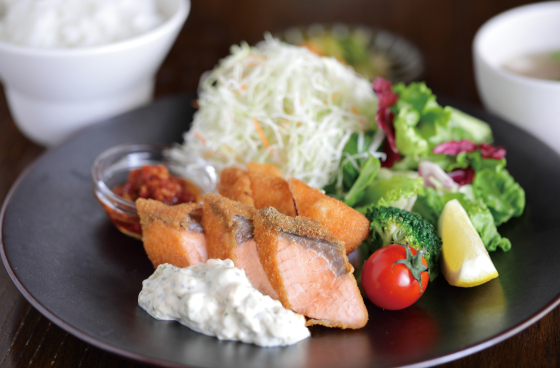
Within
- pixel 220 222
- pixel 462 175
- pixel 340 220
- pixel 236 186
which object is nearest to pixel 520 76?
pixel 462 175

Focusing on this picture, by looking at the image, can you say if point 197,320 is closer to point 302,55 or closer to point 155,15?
point 302,55

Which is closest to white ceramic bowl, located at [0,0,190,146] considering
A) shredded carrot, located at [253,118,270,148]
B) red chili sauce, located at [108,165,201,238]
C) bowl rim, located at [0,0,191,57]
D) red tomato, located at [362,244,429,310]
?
bowl rim, located at [0,0,191,57]

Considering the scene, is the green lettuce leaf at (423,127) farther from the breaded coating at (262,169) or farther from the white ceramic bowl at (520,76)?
the breaded coating at (262,169)

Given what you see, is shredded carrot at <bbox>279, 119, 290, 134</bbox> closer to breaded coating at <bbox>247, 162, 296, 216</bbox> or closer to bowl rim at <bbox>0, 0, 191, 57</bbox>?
breaded coating at <bbox>247, 162, 296, 216</bbox>

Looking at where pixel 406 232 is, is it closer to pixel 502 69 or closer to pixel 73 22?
pixel 502 69

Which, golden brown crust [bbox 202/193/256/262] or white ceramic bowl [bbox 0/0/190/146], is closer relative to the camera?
golden brown crust [bbox 202/193/256/262]

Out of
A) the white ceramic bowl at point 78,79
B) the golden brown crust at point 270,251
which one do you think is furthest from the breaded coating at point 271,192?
the white ceramic bowl at point 78,79
